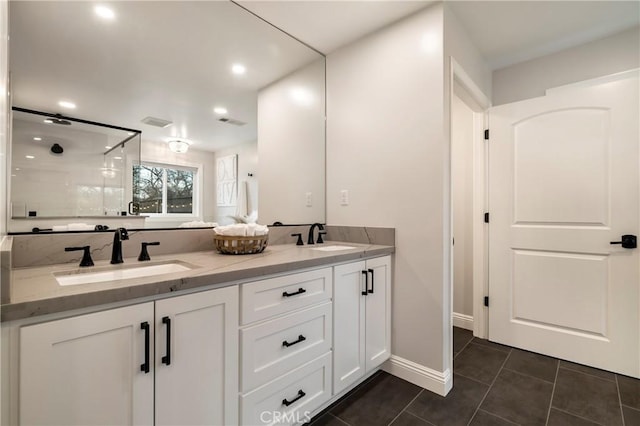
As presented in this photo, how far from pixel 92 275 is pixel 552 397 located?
2558mm

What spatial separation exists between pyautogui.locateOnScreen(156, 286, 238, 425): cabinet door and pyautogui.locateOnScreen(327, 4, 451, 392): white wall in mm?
→ 1235

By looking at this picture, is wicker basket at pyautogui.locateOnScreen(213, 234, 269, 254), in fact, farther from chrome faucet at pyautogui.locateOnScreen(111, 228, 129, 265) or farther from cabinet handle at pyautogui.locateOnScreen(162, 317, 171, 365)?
cabinet handle at pyautogui.locateOnScreen(162, 317, 171, 365)

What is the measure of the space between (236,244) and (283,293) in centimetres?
44

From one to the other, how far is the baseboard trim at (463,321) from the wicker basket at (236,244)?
2.29 m

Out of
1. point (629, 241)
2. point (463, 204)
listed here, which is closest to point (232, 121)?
point (463, 204)

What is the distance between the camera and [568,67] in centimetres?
235

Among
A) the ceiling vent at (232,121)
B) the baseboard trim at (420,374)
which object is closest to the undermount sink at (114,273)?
the ceiling vent at (232,121)

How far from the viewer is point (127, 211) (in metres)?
1.44

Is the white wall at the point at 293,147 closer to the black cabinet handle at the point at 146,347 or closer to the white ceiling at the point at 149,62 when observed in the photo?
the white ceiling at the point at 149,62

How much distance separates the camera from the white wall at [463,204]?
278 cm

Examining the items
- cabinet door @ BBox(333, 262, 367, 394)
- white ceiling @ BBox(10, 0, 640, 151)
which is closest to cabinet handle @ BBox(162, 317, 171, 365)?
cabinet door @ BBox(333, 262, 367, 394)

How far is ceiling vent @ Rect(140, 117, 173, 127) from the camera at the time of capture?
4.97ft

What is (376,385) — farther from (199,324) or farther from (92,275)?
(92,275)

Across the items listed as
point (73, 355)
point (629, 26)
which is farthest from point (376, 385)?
point (629, 26)
